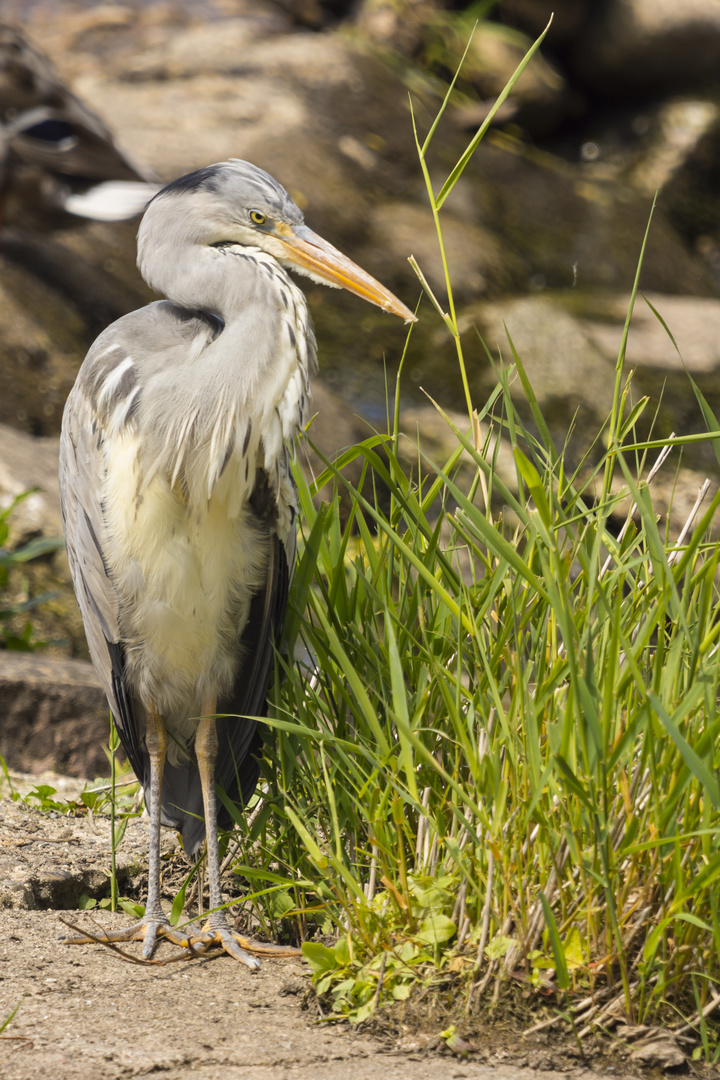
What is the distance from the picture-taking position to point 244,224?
2541 mm

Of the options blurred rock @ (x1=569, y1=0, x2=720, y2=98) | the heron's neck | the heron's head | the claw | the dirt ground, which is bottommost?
the claw

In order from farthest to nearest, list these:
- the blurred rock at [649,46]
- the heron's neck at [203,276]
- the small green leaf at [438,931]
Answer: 1. the blurred rock at [649,46]
2. the heron's neck at [203,276]
3. the small green leaf at [438,931]

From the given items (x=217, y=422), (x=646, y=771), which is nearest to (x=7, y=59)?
(x=217, y=422)

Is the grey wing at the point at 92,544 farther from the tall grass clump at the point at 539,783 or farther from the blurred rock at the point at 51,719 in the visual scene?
the blurred rock at the point at 51,719

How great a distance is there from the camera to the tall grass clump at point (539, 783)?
1711mm

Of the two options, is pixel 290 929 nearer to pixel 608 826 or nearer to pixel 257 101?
pixel 608 826

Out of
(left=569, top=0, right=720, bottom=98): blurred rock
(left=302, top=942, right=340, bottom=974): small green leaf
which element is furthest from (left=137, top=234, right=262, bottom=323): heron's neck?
(left=569, top=0, right=720, bottom=98): blurred rock

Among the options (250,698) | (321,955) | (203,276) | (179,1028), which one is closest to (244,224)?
(203,276)

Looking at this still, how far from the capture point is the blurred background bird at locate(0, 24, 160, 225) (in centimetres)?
607

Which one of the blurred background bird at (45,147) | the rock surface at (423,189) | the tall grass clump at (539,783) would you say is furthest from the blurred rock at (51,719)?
the blurred background bird at (45,147)

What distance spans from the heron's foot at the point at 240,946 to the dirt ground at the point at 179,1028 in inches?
1.0

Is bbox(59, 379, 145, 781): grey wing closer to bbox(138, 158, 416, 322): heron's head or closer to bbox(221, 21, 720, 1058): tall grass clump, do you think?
bbox(138, 158, 416, 322): heron's head

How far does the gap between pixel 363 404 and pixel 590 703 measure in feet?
16.8

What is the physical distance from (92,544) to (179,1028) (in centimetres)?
114
